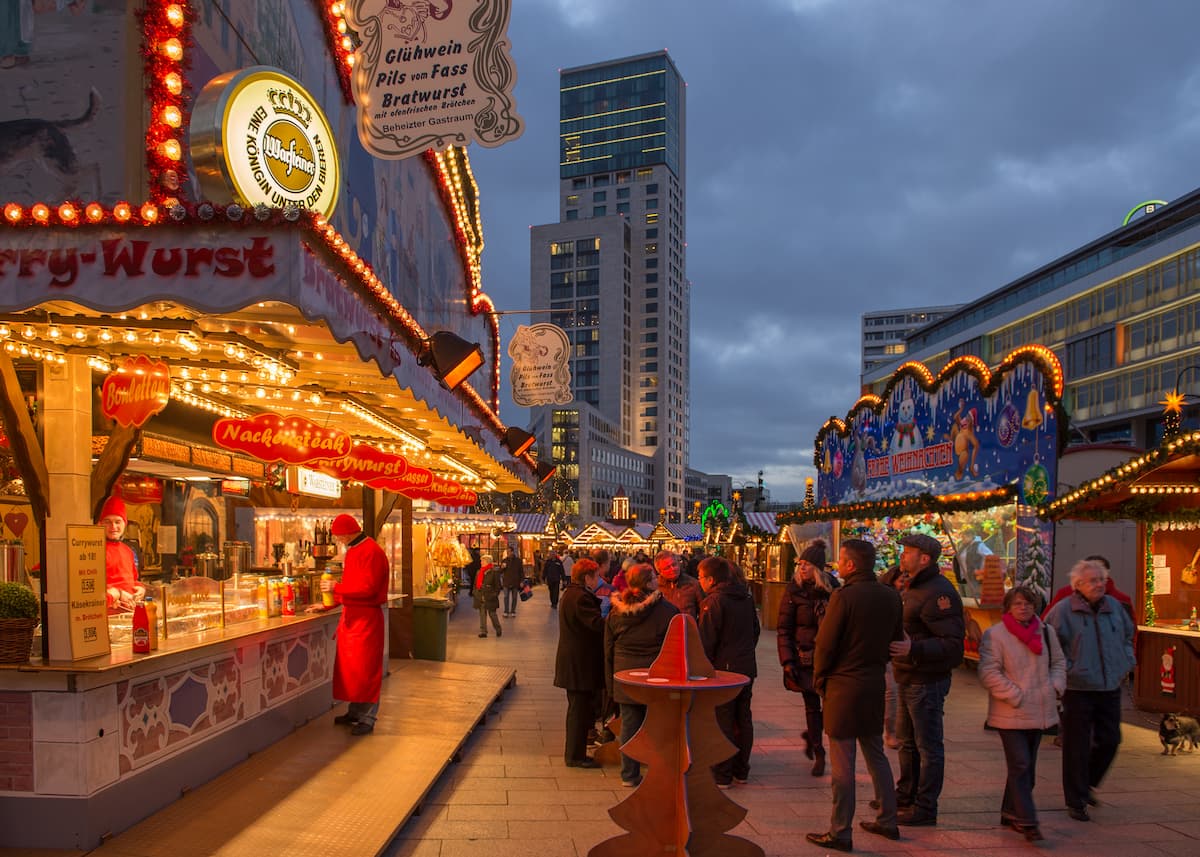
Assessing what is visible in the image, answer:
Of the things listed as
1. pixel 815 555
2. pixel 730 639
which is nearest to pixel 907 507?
pixel 815 555

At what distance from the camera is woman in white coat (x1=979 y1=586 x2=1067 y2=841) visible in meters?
6.34

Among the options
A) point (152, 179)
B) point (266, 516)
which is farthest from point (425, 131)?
point (266, 516)

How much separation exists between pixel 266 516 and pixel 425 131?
12827mm

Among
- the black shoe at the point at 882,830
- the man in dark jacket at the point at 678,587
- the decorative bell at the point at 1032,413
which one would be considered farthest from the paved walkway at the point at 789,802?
the decorative bell at the point at 1032,413

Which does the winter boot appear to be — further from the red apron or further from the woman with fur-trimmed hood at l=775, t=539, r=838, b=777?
the red apron

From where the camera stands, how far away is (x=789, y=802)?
739 centimetres

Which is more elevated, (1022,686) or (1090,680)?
(1022,686)

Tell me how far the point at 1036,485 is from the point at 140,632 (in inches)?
460

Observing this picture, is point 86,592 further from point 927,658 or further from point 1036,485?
point 1036,485

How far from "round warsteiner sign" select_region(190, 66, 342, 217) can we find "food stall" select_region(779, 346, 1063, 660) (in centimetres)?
828

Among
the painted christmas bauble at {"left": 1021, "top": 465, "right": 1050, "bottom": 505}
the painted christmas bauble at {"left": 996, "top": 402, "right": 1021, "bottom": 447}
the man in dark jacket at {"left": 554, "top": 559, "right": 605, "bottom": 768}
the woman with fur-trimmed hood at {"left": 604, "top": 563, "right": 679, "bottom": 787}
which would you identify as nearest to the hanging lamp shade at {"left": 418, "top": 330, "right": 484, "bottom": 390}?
the man in dark jacket at {"left": 554, "top": 559, "right": 605, "bottom": 768}

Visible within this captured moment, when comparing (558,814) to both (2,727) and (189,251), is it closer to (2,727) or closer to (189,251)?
(2,727)

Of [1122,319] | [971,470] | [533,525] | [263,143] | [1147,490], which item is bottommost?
[533,525]

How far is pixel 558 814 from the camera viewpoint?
6941 mm
